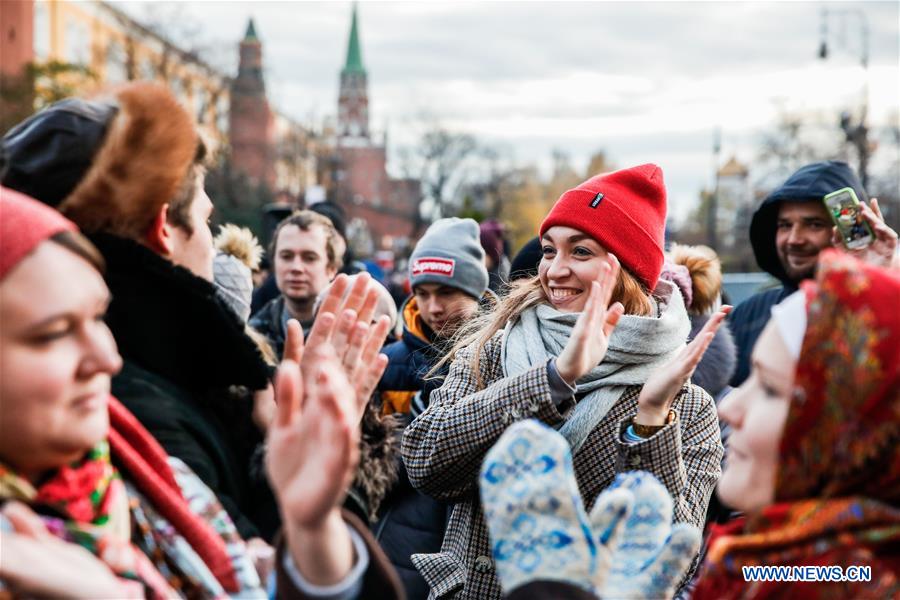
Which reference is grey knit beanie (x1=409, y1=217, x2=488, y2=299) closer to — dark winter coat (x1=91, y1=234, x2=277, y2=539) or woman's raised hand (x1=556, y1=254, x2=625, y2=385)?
woman's raised hand (x1=556, y1=254, x2=625, y2=385)

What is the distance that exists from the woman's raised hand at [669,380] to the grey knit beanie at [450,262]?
6.85 ft

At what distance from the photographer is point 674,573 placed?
1.93 m

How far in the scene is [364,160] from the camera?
351 feet

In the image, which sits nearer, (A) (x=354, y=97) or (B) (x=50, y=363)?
(B) (x=50, y=363)

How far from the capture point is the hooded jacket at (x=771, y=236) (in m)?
5.00

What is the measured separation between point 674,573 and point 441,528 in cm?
204

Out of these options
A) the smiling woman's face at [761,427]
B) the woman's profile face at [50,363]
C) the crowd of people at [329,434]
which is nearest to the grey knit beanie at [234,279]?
the crowd of people at [329,434]

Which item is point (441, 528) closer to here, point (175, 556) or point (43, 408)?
point (175, 556)

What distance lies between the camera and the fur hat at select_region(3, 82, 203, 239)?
206cm

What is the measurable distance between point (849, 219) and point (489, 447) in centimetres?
223

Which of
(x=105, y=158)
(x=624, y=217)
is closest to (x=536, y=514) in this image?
(x=105, y=158)

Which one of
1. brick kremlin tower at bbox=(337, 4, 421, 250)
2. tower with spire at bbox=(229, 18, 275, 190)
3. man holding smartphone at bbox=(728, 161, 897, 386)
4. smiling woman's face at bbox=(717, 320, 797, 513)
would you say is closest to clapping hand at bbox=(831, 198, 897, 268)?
man holding smartphone at bbox=(728, 161, 897, 386)

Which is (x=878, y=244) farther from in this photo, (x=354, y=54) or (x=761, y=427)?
(x=354, y=54)

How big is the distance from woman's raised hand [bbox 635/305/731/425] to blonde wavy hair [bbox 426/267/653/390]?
1.42ft
